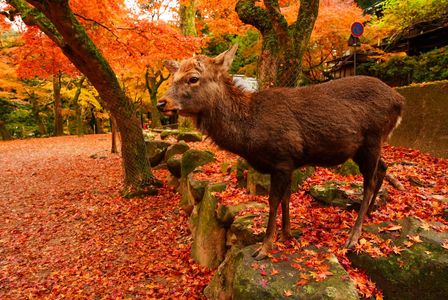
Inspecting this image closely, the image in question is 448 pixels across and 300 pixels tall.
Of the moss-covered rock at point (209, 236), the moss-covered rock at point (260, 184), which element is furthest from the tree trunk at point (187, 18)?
the moss-covered rock at point (260, 184)

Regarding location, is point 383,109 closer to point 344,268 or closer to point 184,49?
point 344,268

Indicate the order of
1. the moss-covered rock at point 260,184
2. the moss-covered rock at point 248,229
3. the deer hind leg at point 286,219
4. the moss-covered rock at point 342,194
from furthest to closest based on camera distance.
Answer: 1. the moss-covered rock at point 260,184
2. the moss-covered rock at point 342,194
3. the moss-covered rock at point 248,229
4. the deer hind leg at point 286,219

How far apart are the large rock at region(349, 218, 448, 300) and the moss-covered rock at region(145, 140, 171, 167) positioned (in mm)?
9828

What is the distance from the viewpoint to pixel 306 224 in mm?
4672

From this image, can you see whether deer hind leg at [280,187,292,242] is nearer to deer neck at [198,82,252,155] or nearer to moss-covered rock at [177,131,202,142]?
deer neck at [198,82,252,155]

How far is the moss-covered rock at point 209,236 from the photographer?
566 cm

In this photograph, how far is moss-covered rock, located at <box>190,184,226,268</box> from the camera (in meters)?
5.66

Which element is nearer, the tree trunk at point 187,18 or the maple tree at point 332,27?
the maple tree at point 332,27

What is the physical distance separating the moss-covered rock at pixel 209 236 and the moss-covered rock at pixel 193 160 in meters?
2.21

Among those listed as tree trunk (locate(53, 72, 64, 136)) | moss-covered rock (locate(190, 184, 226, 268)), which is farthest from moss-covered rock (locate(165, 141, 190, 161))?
tree trunk (locate(53, 72, 64, 136))

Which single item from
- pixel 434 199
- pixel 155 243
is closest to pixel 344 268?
pixel 434 199

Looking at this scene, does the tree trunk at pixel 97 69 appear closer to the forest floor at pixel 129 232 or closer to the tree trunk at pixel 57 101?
the forest floor at pixel 129 232

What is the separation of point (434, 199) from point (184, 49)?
10423 mm

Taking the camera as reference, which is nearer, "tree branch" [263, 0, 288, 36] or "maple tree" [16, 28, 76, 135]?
"tree branch" [263, 0, 288, 36]
